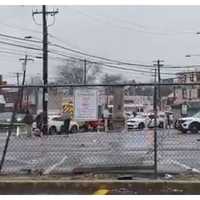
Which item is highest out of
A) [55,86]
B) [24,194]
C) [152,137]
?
[55,86]

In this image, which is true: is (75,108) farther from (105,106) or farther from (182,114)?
(182,114)

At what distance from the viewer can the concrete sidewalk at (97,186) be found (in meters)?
9.04

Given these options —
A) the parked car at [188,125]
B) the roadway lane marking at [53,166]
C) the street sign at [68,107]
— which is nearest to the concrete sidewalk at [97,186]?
the street sign at [68,107]

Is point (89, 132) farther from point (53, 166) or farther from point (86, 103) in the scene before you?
point (53, 166)

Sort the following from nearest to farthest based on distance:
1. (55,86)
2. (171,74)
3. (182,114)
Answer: (55,86)
(182,114)
(171,74)

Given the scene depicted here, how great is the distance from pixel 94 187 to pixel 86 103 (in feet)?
5.08

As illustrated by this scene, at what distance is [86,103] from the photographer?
991 cm

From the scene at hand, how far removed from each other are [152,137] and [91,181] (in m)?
1.74

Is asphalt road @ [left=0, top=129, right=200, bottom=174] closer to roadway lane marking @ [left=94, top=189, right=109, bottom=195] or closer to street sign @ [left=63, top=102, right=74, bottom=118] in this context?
street sign @ [left=63, top=102, right=74, bottom=118]

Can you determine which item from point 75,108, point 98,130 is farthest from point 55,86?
point 98,130

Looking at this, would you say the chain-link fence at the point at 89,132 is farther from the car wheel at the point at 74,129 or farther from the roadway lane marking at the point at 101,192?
the roadway lane marking at the point at 101,192

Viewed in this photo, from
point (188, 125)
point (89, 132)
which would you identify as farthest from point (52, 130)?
point (188, 125)

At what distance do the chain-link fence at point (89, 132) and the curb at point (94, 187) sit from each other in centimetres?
98

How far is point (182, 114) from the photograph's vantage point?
127 ft
